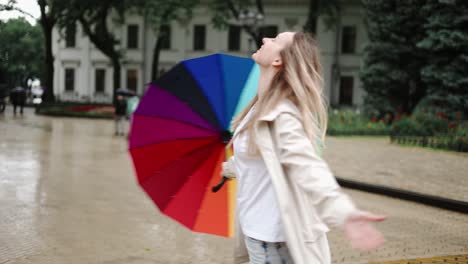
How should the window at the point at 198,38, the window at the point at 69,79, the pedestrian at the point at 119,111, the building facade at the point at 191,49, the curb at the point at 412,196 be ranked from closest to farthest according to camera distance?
1. the curb at the point at 412,196
2. the pedestrian at the point at 119,111
3. the building facade at the point at 191,49
4. the window at the point at 198,38
5. the window at the point at 69,79

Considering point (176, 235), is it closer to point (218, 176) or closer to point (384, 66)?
point (218, 176)

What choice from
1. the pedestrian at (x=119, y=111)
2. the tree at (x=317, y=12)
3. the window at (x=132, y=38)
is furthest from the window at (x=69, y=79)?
the pedestrian at (x=119, y=111)

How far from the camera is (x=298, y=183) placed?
2.47 m

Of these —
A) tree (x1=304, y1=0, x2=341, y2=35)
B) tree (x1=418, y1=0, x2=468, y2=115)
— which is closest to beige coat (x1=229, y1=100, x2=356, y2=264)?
Answer: tree (x1=418, y1=0, x2=468, y2=115)

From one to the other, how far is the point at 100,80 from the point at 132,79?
3152 mm

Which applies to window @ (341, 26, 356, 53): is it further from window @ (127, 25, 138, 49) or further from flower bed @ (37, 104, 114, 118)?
flower bed @ (37, 104, 114, 118)

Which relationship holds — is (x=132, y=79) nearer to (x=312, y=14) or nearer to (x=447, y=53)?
(x=312, y=14)

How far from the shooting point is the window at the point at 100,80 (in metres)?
55.3

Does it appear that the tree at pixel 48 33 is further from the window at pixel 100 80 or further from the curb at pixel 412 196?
the curb at pixel 412 196

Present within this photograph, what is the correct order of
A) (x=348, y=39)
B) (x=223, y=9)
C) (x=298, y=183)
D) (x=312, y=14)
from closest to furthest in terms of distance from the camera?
(x=298, y=183), (x=312, y=14), (x=223, y=9), (x=348, y=39)

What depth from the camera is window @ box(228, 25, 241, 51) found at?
52656mm

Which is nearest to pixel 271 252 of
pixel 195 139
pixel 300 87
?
pixel 300 87

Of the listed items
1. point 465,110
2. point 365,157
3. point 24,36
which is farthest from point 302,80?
point 465,110

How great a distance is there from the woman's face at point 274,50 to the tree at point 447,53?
2450 centimetres
